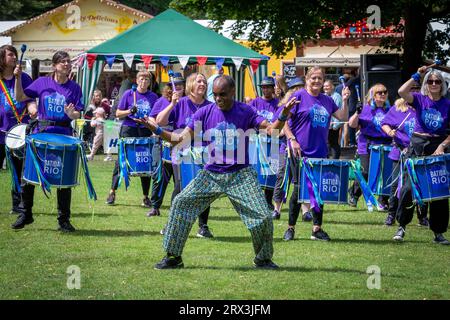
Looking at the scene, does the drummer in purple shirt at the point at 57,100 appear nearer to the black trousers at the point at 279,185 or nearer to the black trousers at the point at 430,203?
the black trousers at the point at 279,185

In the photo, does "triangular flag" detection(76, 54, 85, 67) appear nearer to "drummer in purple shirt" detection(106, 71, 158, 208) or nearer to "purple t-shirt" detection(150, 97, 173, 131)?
"drummer in purple shirt" detection(106, 71, 158, 208)

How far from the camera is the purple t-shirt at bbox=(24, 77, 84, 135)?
10.8 meters

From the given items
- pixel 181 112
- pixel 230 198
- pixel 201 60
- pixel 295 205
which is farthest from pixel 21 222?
pixel 201 60

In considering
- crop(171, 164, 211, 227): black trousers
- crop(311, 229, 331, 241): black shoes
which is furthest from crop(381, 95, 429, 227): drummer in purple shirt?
crop(171, 164, 211, 227): black trousers

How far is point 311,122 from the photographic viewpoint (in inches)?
421

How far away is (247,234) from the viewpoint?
11375 millimetres

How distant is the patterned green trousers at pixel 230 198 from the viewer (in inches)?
328

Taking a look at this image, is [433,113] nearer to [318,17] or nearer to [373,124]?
[373,124]

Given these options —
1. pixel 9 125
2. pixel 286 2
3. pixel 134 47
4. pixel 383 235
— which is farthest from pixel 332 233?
pixel 286 2

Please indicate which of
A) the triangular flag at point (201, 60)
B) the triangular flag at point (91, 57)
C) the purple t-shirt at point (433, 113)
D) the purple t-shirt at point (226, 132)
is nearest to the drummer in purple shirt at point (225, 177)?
the purple t-shirt at point (226, 132)

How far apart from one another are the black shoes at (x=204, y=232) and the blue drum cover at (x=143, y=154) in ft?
8.74

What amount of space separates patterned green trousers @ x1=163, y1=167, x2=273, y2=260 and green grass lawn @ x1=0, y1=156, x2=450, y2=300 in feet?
1.11

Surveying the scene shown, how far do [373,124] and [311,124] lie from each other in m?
3.26
